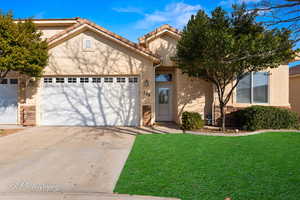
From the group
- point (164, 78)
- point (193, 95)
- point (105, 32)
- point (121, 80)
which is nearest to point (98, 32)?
point (105, 32)

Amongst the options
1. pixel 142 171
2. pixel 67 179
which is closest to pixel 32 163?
pixel 67 179

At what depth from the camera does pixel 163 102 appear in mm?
10172

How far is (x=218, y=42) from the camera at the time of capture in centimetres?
587

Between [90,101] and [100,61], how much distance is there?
220 cm

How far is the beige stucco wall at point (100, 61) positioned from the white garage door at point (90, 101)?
38 centimetres

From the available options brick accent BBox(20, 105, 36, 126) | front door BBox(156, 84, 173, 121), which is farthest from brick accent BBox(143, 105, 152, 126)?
brick accent BBox(20, 105, 36, 126)

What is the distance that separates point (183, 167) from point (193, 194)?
1.05 m

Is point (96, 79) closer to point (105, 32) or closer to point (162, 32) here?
point (105, 32)

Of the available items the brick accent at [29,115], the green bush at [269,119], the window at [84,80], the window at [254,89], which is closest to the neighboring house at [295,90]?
the window at [254,89]

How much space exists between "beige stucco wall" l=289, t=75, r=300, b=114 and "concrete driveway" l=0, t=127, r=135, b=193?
1301 cm

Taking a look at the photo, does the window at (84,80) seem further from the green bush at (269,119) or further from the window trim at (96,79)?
the green bush at (269,119)

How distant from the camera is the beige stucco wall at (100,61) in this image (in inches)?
337

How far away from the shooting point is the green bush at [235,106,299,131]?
24.3 feet

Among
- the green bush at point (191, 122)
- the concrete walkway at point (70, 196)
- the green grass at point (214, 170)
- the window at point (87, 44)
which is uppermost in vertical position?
the window at point (87, 44)
